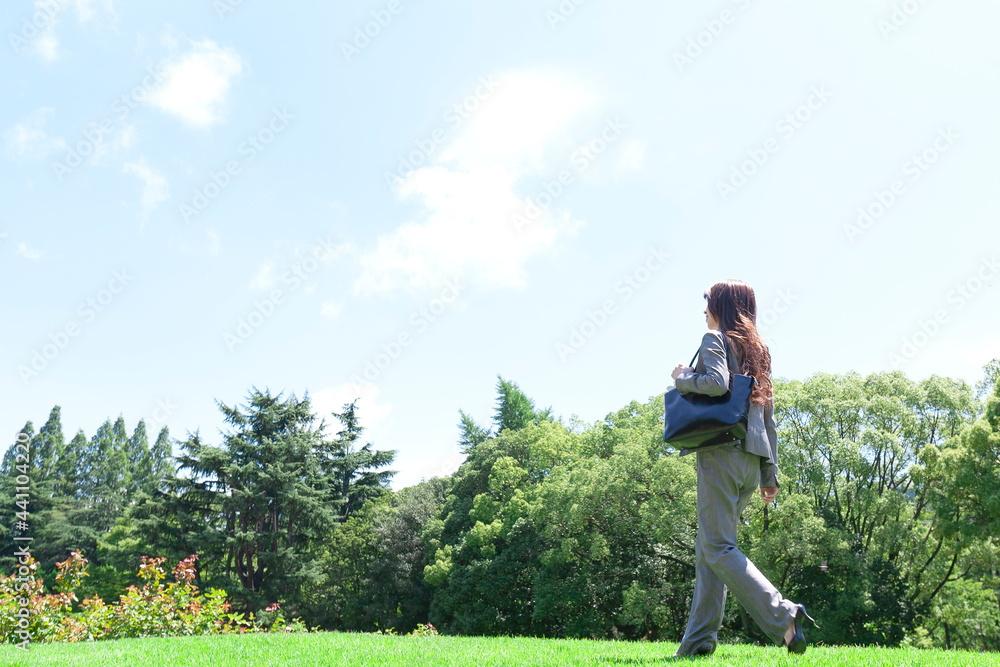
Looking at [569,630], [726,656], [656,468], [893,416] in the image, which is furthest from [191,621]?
[893,416]

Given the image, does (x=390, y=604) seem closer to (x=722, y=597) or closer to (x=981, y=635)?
(x=981, y=635)

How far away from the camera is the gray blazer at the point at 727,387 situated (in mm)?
3613

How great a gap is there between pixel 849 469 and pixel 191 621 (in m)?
21.7

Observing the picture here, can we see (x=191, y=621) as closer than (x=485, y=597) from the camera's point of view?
Yes

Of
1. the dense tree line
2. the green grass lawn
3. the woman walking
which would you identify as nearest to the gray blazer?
the woman walking

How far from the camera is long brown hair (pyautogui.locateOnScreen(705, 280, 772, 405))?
3820 millimetres

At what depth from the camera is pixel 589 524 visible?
953 inches

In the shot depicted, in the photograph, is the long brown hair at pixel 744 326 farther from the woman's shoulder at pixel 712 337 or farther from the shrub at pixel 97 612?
the shrub at pixel 97 612

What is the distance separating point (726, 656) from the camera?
12.5 ft

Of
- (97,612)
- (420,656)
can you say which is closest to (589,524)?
(97,612)

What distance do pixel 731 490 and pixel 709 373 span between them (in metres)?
0.67

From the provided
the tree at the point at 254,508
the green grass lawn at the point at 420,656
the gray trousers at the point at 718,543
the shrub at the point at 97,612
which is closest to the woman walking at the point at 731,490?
the gray trousers at the point at 718,543

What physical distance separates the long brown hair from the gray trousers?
400 millimetres

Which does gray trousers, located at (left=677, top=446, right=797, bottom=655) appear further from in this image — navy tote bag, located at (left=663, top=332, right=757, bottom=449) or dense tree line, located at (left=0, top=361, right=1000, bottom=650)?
dense tree line, located at (left=0, top=361, right=1000, bottom=650)
